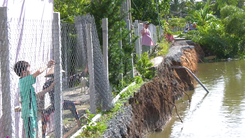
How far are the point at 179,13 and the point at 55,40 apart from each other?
5895cm

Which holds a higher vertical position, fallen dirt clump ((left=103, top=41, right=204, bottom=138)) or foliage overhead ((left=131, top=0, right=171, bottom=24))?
foliage overhead ((left=131, top=0, right=171, bottom=24))

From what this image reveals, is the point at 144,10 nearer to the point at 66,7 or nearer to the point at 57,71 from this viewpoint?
the point at 66,7

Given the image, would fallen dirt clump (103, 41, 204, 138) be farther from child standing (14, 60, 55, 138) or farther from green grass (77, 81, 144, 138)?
child standing (14, 60, 55, 138)

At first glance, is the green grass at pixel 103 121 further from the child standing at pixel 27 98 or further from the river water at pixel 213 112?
the river water at pixel 213 112

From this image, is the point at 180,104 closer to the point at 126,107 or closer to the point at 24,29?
the point at 126,107

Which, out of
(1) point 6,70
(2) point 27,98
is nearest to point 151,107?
(2) point 27,98

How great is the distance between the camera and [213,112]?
35.2 ft

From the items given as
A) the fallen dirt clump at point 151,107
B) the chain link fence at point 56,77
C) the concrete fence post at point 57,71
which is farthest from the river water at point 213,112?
the concrete fence post at point 57,71

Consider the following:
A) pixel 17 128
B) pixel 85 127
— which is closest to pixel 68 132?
pixel 85 127

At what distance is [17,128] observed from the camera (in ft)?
15.9

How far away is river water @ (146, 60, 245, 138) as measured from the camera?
882 cm

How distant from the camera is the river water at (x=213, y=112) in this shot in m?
8.82

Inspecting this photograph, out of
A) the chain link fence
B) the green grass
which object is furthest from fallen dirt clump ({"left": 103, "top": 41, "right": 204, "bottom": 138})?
the chain link fence

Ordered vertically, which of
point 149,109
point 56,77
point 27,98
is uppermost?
point 56,77
